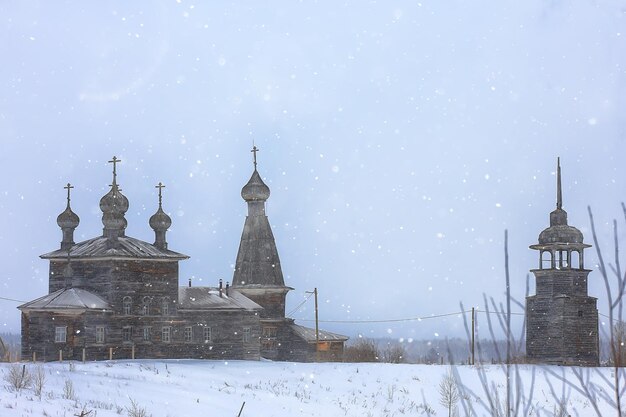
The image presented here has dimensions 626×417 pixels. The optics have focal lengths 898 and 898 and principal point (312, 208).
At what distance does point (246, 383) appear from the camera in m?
27.8

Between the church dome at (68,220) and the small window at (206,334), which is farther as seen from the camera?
the church dome at (68,220)

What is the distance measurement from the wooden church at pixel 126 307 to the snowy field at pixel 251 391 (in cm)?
522

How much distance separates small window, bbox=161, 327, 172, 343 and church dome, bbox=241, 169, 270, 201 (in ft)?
34.4

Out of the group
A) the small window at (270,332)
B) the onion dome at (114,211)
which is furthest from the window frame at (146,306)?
the small window at (270,332)

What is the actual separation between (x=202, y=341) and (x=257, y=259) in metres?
7.72

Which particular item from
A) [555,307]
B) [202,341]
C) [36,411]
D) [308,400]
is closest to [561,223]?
[555,307]

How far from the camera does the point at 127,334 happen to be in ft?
131

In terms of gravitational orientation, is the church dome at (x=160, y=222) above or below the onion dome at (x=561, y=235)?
above

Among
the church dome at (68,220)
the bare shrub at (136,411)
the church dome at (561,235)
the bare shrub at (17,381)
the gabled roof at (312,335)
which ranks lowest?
the bare shrub at (136,411)

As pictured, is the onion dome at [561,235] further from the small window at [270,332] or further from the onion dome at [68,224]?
the onion dome at [68,224]

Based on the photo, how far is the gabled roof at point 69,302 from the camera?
38.2m

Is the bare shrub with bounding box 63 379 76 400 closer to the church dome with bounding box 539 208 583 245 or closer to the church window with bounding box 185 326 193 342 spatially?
the church window with bounding box 185 326 193 342

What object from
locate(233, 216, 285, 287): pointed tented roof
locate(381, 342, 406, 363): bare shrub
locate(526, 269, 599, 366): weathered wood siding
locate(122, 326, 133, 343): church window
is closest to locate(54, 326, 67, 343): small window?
locate(122, 326, 133, 343): church window

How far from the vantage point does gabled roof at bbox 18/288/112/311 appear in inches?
1505
